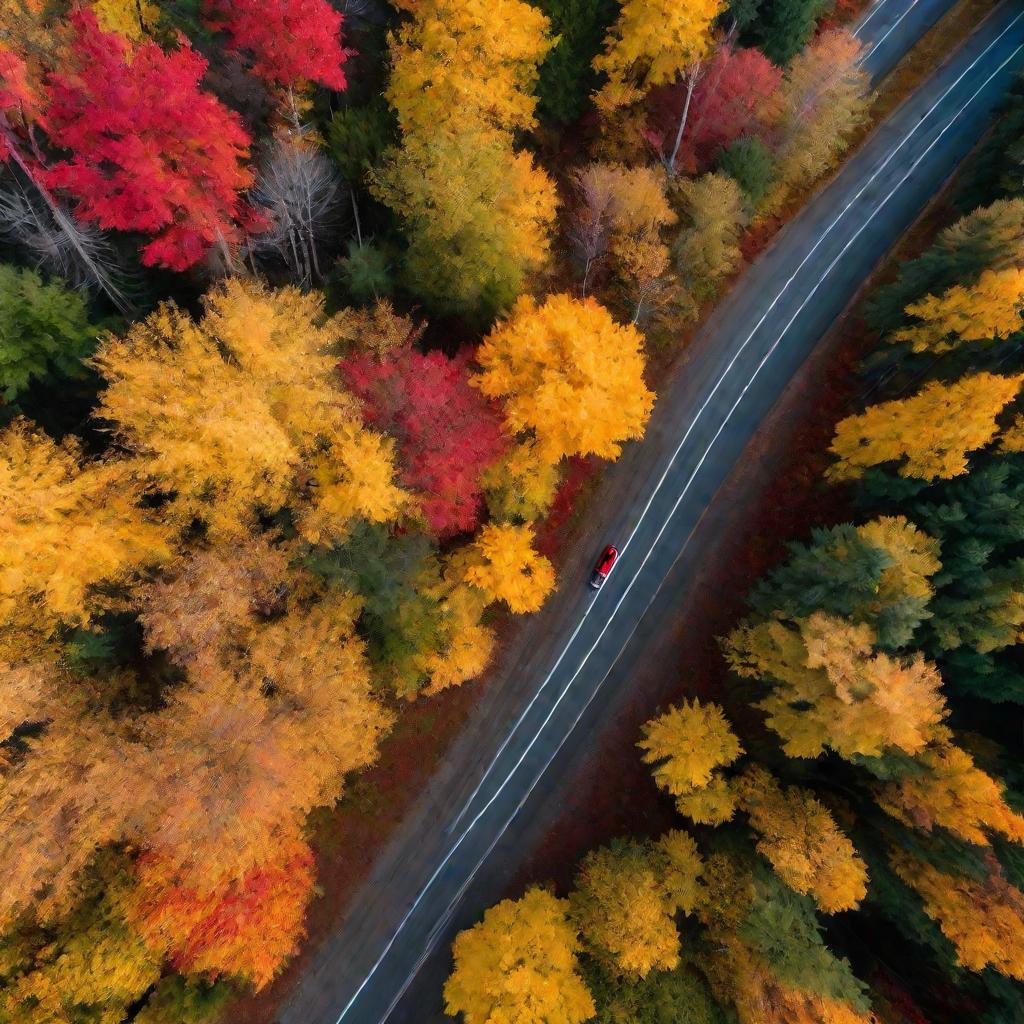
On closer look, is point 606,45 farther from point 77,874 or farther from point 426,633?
point 77,874

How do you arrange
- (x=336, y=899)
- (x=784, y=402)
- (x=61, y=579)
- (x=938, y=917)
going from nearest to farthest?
(x=61, y=579), (x=938, y=917), (x=336, y=899), (x=784, y=402)

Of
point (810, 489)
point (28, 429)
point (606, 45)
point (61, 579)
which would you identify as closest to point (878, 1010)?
point (810, 489)

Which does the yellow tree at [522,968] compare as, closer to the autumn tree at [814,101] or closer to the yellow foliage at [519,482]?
the yellow foliage at [519,482]

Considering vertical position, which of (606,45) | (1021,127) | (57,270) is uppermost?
(606,45)

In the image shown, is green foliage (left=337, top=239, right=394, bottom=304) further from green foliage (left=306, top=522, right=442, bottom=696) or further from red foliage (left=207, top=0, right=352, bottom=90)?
green foliage (left=306, top=522, right=442, bottom=696)

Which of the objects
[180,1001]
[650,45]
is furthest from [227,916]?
[650,45]

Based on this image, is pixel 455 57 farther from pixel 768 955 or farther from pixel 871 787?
pixel 768 955

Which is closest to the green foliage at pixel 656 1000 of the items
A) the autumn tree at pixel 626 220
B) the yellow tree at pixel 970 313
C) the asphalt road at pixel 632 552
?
the asphalt road at pixel 632 552
